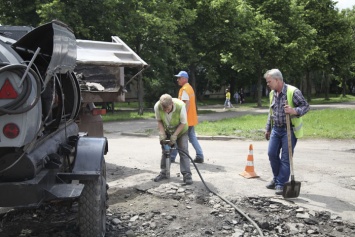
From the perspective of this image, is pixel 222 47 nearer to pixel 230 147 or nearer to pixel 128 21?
pixel 128 21

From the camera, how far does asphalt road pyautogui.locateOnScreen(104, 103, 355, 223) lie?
648 cm

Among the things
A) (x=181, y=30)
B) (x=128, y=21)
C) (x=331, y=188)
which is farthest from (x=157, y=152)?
(x=181, y=30)

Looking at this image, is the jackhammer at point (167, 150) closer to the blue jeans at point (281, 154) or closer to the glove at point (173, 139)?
the glove at point (173, 139)

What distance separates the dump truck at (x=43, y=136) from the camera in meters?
3.10

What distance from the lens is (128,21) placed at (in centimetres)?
2242

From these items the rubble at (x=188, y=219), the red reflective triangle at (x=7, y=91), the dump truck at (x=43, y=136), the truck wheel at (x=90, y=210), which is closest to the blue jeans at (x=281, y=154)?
the rubble at (x=188, y=219)

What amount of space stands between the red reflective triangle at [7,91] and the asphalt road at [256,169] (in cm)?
406

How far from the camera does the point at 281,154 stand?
261 inches

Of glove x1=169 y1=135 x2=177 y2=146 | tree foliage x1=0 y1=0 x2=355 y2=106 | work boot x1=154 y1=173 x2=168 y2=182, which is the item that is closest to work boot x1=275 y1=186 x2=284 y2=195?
glove x1=169 y1=135 x2=177 y2=146

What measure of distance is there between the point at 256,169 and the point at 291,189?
245 centimetres

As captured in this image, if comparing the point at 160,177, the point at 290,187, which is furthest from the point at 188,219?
the point at 160,177

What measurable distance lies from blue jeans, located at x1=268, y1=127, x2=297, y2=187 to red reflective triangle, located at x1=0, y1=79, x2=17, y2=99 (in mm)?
4503

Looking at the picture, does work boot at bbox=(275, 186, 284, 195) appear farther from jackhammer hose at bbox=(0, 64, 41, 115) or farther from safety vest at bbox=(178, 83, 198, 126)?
jackhammer hose at bbox=(0, 64, 41, 115)

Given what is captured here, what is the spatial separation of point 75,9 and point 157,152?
43.8 ft
